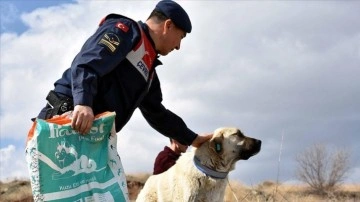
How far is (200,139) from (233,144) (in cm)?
98

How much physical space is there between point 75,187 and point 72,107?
639mm

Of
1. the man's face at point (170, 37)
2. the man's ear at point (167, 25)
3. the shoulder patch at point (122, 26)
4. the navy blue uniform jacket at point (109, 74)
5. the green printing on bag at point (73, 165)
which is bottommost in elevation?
the green printing on bag at point (73, 165)

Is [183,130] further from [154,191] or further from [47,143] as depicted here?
[47,143]

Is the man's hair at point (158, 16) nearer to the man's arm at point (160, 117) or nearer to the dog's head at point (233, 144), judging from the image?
the man's arm at point (160, 117)

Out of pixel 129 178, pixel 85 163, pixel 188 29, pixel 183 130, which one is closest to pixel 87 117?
pixel 85 163

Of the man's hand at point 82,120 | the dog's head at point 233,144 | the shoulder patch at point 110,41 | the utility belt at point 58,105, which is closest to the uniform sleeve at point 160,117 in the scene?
the shoulder patch at point 110,41

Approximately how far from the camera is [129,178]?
2503cm

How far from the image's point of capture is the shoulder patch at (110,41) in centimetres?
354

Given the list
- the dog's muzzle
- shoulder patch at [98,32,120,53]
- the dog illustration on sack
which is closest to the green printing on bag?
the dog illustration on sack

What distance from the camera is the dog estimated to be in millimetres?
6168

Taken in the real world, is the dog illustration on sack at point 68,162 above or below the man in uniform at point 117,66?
below

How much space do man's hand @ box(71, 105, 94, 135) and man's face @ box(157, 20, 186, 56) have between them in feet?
3.34

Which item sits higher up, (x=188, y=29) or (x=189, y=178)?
(x=188, y=29)

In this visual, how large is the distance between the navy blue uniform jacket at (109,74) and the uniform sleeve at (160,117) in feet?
2.00
